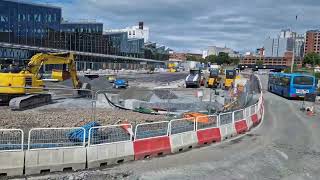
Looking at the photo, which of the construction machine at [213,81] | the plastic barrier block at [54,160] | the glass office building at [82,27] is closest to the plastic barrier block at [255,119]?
the plastic barrier block at [54,160]

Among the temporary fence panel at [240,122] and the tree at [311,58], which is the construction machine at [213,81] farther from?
the tree at [311,58]

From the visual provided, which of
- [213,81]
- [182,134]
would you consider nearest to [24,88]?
[182,134]

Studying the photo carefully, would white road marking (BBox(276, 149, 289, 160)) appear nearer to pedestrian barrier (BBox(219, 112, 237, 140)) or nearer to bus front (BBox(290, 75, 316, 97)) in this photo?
pedestrian barrier (BBox(219, 112, 237, 140))

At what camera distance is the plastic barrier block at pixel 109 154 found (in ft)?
38.8

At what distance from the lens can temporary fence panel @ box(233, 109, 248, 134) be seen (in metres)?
19.2

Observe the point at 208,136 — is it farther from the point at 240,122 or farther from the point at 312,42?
the point at 312,42

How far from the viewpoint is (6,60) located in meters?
74.1

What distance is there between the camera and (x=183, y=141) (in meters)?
14.8

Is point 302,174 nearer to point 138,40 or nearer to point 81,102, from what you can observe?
point 81,102

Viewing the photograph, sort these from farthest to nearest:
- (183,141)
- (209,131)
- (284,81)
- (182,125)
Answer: (284,81) < (209,131) < (182,125) < (183,141)

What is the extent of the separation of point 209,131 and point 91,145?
20.0 ft

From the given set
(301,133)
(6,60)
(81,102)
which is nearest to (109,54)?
(6,60)

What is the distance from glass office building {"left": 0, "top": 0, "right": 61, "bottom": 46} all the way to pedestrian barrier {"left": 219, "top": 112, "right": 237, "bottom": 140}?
6889 cm

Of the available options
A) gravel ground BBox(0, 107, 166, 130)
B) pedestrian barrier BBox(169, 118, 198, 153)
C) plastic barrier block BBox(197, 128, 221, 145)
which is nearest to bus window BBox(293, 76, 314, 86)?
gravel ground BBox(0, 107, 166, 130)
